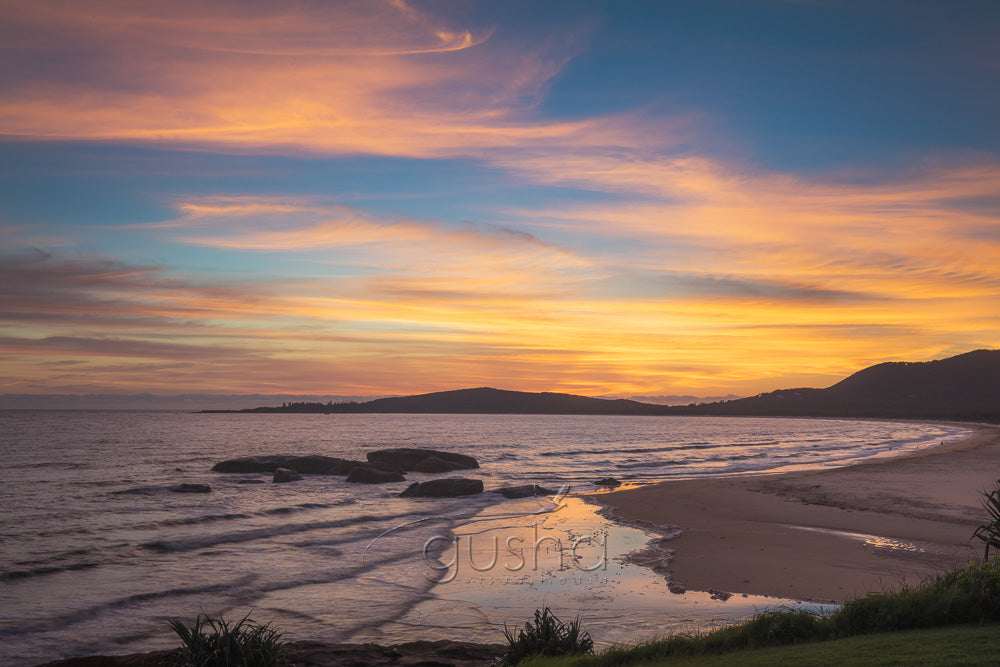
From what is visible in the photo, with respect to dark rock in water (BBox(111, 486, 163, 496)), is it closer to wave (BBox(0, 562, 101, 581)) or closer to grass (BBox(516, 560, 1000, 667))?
wave (BBox(0, 562, 101, 581))

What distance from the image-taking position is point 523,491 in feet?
108

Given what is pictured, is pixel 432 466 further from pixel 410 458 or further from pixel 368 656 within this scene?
pixel 368 656

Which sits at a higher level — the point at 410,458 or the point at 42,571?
the point at 42,571

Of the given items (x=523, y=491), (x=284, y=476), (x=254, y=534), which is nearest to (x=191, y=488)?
(x=284, y=476)

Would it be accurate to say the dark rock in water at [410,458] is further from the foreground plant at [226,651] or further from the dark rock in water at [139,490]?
the foreground plant at [226,651]

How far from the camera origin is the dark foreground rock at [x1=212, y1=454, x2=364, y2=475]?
136 feet

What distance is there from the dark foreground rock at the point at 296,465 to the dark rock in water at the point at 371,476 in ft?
5.14

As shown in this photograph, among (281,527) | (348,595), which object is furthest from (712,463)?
(348,595)

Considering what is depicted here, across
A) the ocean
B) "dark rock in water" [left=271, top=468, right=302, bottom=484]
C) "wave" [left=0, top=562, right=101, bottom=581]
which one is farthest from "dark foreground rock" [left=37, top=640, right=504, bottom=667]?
"dark rock in water" [left=271, top=468, right=302, bottom=484]

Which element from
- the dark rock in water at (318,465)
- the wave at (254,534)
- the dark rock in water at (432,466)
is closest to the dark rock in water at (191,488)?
the dark rock in water at (318,465)

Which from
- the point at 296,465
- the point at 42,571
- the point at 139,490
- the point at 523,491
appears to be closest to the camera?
the point at 42,571

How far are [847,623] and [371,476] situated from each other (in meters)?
31.7

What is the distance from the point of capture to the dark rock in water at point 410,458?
45.1 metres

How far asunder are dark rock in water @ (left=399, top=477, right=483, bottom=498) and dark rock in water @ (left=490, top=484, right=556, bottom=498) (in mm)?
1579
